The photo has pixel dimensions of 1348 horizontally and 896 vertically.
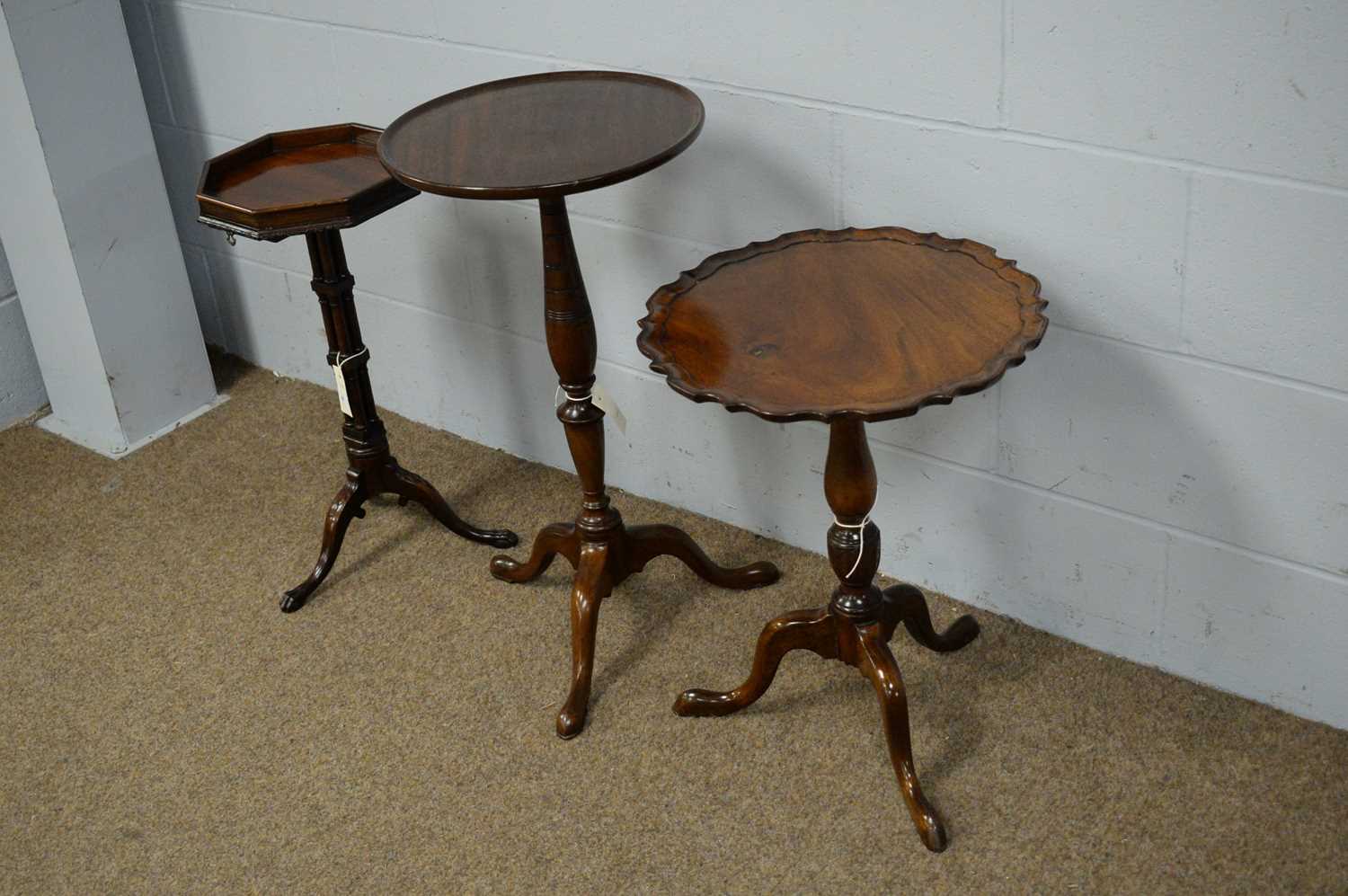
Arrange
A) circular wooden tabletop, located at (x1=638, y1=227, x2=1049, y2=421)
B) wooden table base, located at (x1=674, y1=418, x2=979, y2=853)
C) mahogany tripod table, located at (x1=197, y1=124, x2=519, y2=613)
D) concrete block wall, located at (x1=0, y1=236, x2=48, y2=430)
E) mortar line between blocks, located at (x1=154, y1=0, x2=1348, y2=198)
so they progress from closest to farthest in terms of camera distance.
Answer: circular wooden tabletop, located at (x1=638, y1=227, x2=1049, y2=421)
mortar line between blocks, located at (x1=154, y1=0, x2=1348, y2=198)
wooden table base, located at (x1=674, y1=418, x2=979, y2=853)
mahogany tripod table, located at (x1=197, y1=124, x2=519, y2=613)
concrete block wall, located at (x1=0, y1=236, x2=48, y2=430)

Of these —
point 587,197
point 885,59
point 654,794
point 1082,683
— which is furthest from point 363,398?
point 1082,683

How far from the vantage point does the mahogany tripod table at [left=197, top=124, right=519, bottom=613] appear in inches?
87.5

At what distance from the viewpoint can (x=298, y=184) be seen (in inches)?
92.0

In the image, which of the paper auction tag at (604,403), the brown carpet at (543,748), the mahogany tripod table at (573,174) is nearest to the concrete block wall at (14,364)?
the brown carpet at (543,748)

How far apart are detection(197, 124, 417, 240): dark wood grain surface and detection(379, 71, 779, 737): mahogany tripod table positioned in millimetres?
197

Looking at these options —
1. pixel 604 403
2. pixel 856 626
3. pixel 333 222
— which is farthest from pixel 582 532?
pixel 333 222

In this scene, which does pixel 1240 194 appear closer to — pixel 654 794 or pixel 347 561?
pixel 654 794

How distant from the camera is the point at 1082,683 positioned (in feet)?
7.25

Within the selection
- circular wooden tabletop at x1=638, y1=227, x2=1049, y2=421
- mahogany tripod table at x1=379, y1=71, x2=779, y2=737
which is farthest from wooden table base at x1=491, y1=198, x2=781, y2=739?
circular wooden tabletop at x1=638, y1=227, x2=1049, y2=421

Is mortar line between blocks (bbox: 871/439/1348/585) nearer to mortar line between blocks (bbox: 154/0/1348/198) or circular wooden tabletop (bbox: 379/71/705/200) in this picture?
mortar line between blocks (bbox: 154/0/1348/198)

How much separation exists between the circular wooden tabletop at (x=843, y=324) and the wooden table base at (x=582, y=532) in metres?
0.21

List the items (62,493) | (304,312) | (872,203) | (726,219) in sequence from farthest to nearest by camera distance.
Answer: (304,312), (62,493), (726,219), (872,203)

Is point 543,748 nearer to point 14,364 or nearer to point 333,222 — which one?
point 333,222

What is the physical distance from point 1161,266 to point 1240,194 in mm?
150
